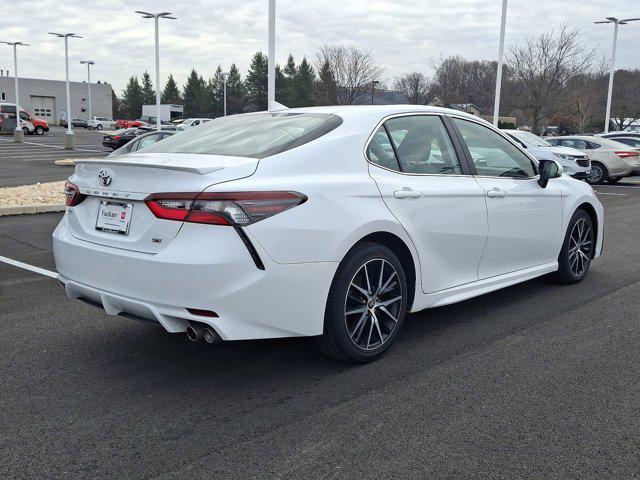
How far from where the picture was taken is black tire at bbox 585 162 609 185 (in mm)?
19875

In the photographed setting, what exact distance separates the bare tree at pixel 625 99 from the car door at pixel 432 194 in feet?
182

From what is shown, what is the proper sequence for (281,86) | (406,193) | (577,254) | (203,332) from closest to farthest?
(203,332), (406,193), (577,254), (281,86)

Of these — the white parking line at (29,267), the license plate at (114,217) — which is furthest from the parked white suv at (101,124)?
the license plate at (114,217)

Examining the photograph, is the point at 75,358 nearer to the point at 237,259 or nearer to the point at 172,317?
the point at 172,317

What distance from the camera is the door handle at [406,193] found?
412 cm

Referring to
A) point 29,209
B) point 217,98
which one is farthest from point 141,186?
point 217,98

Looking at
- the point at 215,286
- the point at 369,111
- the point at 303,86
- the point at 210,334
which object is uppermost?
the point at 303,86

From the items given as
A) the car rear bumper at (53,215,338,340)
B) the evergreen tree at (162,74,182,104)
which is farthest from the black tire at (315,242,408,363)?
the evergreen tree at (162,74,182,104)

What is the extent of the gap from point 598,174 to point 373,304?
59.7 ft

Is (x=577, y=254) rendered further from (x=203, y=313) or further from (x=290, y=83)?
(x=290, y=83)

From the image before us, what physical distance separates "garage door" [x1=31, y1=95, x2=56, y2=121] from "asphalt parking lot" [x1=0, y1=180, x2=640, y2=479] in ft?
321

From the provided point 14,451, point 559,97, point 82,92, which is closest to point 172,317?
point 14,451

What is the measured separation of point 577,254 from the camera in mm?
6188

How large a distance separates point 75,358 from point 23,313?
1.27 m
